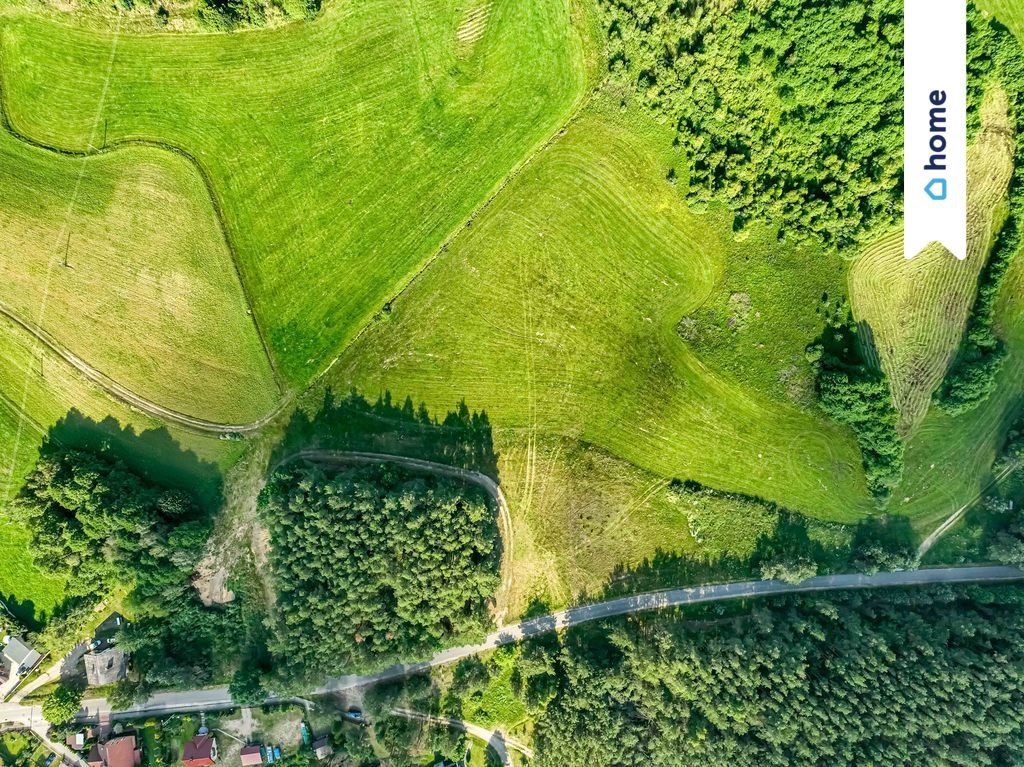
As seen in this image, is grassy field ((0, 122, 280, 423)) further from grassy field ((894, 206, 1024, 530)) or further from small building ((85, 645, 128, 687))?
grassy field ((894, 206, 1024, 530))

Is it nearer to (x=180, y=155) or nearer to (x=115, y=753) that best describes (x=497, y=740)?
(x=115, y=753)

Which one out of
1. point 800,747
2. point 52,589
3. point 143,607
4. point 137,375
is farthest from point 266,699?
point 800,747

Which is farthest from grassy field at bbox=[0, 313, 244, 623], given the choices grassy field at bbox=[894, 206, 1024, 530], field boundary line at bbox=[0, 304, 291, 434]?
grassy field at bbox=[894, 206, 1024, 530]

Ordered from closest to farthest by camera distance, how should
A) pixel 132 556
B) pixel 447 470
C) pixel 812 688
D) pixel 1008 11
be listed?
pixel 1008 11 < pixel 812 688 < pixel 132 556 < pixel 447 470

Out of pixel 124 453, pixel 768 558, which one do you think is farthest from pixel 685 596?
pixel 124 453

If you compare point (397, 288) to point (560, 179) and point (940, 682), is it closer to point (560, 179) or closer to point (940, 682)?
point (560, 179)

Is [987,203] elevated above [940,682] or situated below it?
above

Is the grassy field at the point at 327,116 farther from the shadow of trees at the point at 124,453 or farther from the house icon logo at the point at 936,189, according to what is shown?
the house icon logo at the point at 936,189
